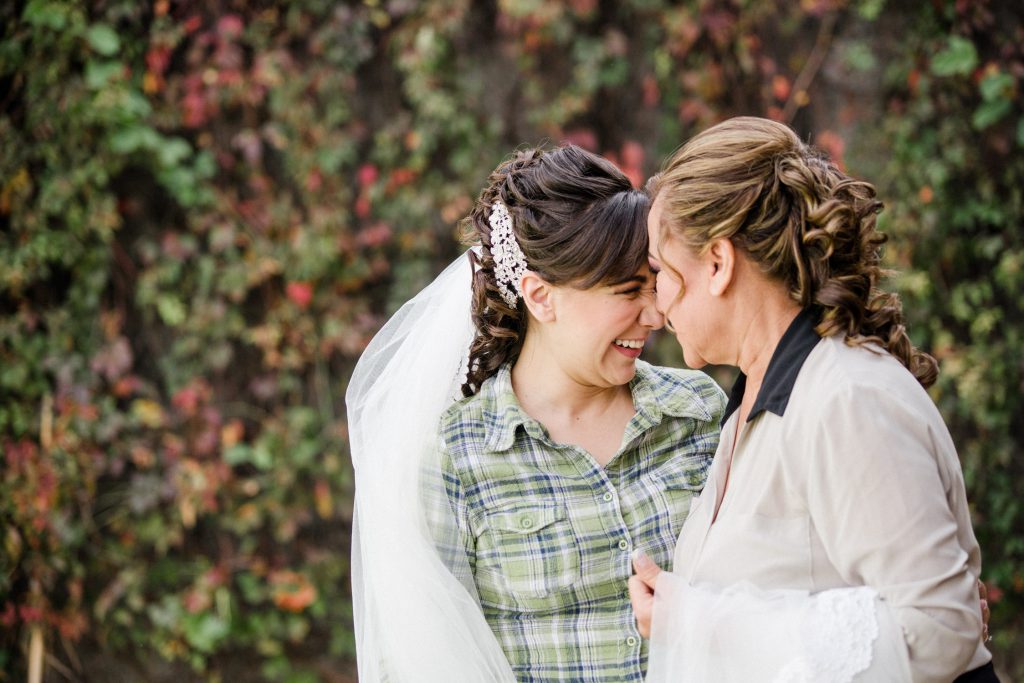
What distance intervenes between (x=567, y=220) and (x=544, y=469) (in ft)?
1.91

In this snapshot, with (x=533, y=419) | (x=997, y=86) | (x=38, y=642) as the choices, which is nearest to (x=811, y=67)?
(x=997, y=86)

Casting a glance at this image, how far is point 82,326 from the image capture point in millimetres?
4383

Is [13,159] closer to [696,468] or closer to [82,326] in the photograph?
[82,326]

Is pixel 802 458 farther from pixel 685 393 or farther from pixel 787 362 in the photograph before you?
pixel 685 393

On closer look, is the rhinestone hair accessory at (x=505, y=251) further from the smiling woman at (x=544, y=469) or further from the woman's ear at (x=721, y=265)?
the woman's ear at (x=721, y=265)

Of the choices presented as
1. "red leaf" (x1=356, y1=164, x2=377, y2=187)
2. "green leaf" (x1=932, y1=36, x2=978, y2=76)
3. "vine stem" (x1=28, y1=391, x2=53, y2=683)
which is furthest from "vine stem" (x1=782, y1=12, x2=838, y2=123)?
"vine stem" (x1=28, y1=391, x2=53, y2=683)

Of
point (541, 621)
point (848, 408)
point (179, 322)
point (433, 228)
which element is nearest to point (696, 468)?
point (541, 621)

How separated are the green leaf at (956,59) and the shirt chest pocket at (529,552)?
Result: 3.06 metres

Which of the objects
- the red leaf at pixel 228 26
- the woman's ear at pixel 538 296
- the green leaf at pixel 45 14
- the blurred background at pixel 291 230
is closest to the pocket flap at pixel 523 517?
the woman's ear at pixel 538 296

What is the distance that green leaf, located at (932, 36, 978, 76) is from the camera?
13.5 feet

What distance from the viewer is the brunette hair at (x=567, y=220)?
2.19 m

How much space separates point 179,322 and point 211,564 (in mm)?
1130

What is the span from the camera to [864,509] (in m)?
1.55

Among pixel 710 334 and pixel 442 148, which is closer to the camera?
pixel 710 334
